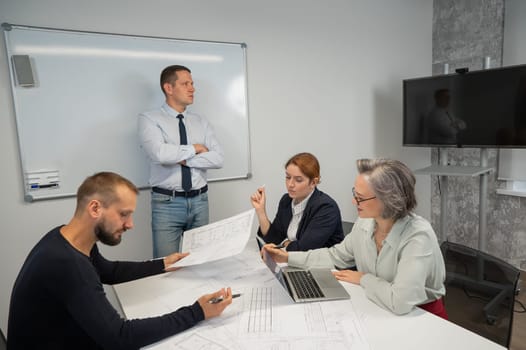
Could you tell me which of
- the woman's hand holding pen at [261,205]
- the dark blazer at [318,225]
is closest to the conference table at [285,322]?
the dark blazer at [318,225]

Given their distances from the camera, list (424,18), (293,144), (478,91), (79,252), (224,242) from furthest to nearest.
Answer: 1. (424,18)
2. (293,144)
3. (478,91)
4. (224,242)
5. (79,252)

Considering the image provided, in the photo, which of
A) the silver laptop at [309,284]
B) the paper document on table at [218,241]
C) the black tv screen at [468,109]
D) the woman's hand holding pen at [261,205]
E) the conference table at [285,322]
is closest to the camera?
the conference table at [285,322]

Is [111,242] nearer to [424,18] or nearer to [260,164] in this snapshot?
[260,164]

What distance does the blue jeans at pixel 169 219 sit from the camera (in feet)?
8.16

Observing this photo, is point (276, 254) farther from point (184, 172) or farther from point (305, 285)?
point (184, 172)

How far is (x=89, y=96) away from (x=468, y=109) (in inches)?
124

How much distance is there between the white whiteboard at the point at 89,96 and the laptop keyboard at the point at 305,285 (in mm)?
1669

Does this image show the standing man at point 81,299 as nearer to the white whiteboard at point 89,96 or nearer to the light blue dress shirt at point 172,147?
the light blue dress shirt at point 172,147

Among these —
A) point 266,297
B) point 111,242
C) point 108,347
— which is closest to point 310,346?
point 266,297

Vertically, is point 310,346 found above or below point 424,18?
below

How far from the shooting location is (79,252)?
1.15 m

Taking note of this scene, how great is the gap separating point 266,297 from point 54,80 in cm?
206

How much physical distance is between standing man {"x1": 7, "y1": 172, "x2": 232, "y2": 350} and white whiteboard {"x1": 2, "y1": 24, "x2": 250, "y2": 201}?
1.47m

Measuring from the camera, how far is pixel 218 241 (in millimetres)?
1624
